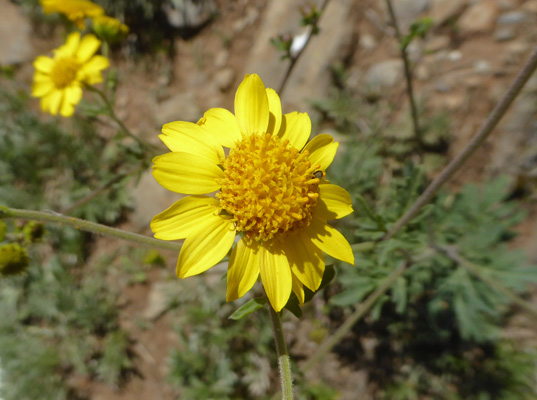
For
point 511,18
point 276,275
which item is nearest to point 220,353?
point 276,275

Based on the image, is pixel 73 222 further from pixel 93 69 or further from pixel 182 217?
pixel 93 69

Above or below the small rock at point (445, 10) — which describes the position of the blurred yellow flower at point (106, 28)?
below

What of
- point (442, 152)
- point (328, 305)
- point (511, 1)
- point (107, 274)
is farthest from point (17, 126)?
point (511, 1)

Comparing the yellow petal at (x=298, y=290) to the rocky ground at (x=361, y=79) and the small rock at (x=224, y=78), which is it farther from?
the small rock at (x=224, y=78)

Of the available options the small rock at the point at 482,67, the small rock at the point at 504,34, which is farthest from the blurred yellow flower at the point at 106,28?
the small rock at the point at 504,34

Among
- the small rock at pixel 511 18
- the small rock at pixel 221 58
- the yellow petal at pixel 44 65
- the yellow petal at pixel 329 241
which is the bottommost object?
the yellow petal at pixel 329 241

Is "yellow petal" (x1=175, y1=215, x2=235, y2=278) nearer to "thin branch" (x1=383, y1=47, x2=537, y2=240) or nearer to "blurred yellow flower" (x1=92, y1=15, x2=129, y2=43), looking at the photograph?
"thin branch" (x1=383, y1=47, x2=537, y2=240)

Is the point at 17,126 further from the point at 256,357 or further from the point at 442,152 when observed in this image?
the point at 442,152
